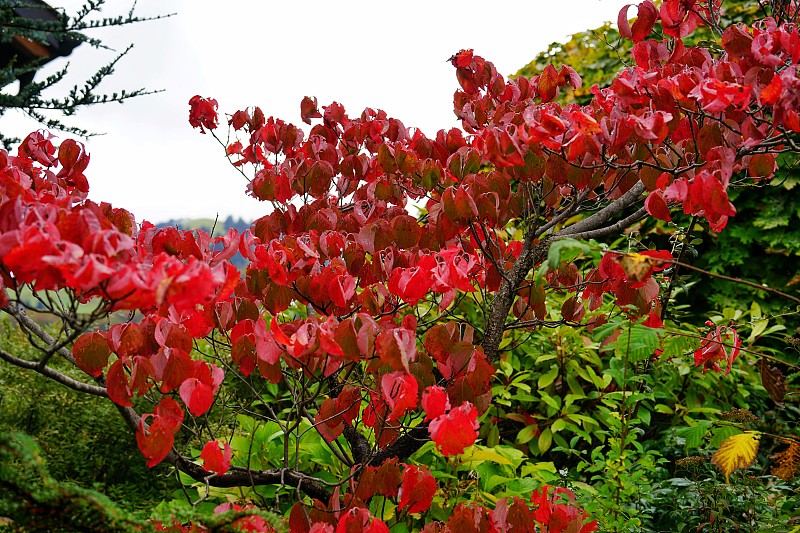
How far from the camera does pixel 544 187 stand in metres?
2.03

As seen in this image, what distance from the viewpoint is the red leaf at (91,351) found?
145 centimetres

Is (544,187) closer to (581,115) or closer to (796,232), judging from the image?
(581,115)

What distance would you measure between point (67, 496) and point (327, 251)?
95cm

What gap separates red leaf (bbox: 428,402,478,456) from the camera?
1.28 metres

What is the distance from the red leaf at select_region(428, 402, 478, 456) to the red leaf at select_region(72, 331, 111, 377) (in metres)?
0.80

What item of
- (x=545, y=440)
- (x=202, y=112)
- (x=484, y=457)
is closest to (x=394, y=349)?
(x=484, y=457)

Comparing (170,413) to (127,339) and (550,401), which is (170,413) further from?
(550,401)

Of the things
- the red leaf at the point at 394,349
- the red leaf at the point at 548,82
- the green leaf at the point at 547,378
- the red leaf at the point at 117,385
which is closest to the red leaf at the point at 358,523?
the red leaf at the point at 394,349

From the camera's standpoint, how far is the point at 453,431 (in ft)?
4.21

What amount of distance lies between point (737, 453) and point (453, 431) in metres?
0.80

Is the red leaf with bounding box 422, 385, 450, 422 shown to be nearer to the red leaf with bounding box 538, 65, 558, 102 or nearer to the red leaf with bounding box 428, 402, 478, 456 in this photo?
the red leaf with bounding box 428, 402, 478, 456

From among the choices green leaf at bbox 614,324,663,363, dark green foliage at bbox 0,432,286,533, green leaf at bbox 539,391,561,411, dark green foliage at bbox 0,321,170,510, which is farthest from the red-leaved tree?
dark green foliage at bbox 0,321,170,510

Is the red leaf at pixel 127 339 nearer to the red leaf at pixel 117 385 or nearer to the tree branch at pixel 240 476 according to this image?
the red leaf at pixel 117 385

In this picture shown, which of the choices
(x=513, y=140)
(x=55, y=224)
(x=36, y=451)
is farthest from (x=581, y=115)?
(x=36, y=451)
